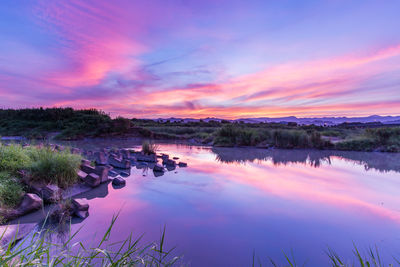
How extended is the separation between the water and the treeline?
9.99 meters

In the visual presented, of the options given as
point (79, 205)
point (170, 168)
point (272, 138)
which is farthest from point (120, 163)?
point (272, 138)

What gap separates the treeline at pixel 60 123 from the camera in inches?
525

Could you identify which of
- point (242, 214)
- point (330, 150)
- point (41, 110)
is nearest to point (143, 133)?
point (41, 110)

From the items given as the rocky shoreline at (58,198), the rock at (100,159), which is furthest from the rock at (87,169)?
the rock at (100,159)

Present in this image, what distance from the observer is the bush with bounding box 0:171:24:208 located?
2.70 m

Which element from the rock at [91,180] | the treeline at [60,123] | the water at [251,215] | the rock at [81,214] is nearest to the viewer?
the water at [251,215]

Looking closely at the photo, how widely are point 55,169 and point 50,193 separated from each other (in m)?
0.57

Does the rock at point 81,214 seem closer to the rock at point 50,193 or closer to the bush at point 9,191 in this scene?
the rock at point 50,193

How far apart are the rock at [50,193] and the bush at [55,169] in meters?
0.34

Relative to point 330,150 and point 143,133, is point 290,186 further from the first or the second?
point 143,133

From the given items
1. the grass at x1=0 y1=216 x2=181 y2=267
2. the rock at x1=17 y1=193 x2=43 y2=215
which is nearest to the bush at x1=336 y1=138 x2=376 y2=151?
the grass at x1=0 y1=216 x2=181 y2=267

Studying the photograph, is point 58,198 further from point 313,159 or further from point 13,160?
point 313,159

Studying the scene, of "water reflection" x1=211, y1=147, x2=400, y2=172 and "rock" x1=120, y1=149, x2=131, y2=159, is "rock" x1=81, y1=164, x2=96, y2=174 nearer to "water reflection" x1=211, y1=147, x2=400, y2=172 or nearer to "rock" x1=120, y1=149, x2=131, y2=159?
"rock" x1=120, y1=149, x2=131, y2=159

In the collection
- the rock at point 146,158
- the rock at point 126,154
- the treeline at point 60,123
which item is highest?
the treeline at point 60,123
